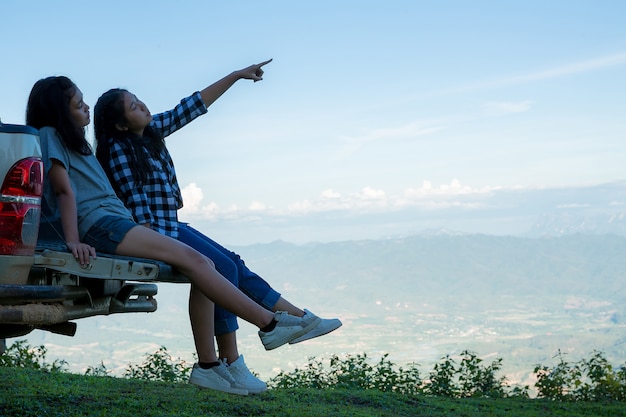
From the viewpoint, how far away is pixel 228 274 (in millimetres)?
5020

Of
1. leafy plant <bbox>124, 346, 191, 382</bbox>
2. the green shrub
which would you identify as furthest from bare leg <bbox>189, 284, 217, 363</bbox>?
the green shrub

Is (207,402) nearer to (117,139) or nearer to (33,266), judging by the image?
(117,139)

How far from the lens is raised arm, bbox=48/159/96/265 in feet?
13.9

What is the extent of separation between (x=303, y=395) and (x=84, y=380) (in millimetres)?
2198

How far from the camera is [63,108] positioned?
4602 mm

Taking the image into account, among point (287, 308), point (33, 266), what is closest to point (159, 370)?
point (287, 308)

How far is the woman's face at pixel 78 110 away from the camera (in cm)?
463

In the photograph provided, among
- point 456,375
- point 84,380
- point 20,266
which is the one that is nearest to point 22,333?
point 20,266

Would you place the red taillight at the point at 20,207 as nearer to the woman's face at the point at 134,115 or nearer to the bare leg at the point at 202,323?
the woman's face at the point at 134,115

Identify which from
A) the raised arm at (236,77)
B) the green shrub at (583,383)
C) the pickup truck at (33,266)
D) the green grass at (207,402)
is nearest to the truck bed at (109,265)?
the pickup truck at (33,266)

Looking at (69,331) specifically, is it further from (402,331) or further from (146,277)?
(402,331)

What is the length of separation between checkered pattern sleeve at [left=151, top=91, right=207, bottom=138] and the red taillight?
5.00 ft

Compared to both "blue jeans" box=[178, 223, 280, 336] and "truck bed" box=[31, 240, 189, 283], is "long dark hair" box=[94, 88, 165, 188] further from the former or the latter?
"truck bed" box=[31, 240, 189, 283]

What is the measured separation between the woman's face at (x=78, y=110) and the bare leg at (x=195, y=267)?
654 millimetres
